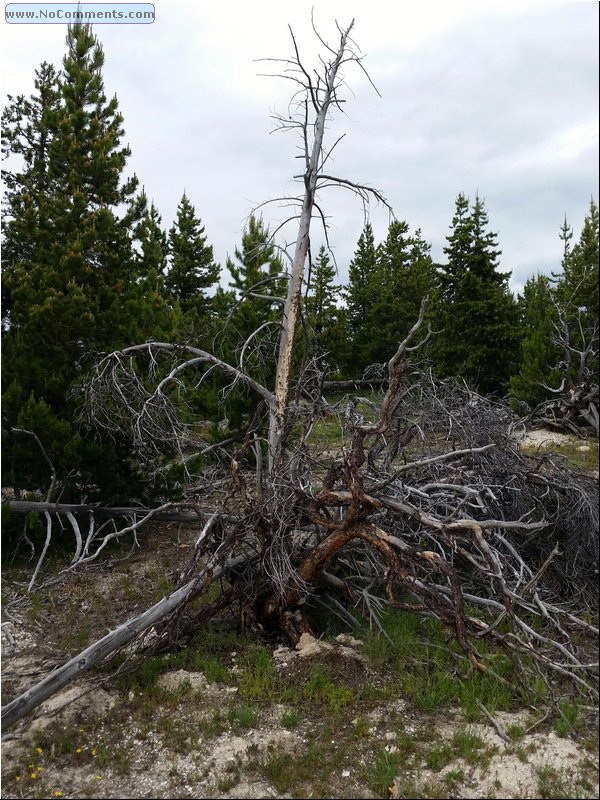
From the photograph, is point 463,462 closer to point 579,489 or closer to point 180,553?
point 579,489

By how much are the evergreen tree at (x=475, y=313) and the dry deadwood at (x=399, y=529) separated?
5.07 meters

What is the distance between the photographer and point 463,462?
6453 millimetres

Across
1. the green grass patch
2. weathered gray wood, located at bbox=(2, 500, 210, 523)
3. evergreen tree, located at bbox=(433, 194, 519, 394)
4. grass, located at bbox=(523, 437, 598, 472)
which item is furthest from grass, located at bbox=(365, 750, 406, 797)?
evergreen tree, located at bbox=(433, 194, 519, 394)

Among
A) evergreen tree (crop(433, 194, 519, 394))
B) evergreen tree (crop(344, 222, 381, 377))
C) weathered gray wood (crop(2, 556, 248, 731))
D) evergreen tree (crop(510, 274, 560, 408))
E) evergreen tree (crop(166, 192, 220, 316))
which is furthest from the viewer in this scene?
evergreen tree (crop(166, 192, 220, 316))

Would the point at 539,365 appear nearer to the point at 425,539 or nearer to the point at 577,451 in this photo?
the point at 577,451

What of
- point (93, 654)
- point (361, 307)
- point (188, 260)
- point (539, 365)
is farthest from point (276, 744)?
point (188, 260)

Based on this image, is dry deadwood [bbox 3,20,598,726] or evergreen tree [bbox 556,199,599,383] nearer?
evergreen tree [bbox 556,199,599,383]

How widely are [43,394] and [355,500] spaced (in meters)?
4.98

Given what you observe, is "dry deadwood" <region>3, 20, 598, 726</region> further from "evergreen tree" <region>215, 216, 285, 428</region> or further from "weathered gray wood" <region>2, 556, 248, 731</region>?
"evergreen tree" <region>215, 216, 285, 428</region>

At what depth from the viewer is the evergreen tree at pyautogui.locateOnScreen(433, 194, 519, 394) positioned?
1222cm

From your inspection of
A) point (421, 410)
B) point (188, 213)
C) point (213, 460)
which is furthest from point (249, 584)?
point (188, 213)

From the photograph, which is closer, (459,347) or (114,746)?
(114,746)

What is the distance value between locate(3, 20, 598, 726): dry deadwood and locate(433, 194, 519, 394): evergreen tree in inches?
200

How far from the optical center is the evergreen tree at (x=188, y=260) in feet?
88.4
